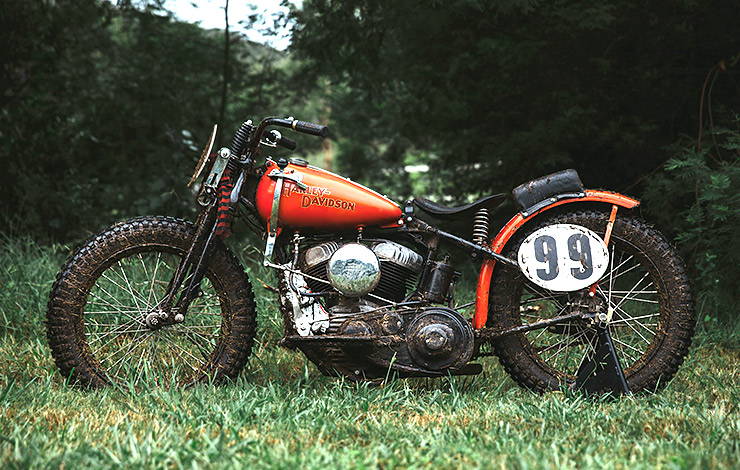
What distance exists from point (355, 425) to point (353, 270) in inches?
27.5

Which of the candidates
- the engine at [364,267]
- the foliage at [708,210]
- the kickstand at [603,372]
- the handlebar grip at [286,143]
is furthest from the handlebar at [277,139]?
the foliage at [708,210]

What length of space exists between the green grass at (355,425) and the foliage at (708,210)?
95 centimetres

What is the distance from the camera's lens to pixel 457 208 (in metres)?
3.20

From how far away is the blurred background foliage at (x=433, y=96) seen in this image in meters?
4.86

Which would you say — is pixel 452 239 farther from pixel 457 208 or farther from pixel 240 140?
pixel 240 140

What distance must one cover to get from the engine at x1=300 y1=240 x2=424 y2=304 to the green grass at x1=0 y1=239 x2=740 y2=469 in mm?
412

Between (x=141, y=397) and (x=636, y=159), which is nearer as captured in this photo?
(x=141, y=397)

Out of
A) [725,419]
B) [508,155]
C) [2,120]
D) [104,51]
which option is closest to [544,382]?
[725,419]

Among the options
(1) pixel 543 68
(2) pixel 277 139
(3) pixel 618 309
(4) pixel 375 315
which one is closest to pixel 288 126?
(2) pixel 277 139

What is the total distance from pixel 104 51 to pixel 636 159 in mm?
5270

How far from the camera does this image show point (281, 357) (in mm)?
3889

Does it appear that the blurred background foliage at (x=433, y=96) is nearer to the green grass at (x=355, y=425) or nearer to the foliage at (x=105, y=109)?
the foliage at (x=105, y=109)

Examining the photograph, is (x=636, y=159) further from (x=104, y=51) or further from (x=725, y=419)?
(x=104, y=51)

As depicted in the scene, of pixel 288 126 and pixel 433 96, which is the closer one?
pixel 288 126
